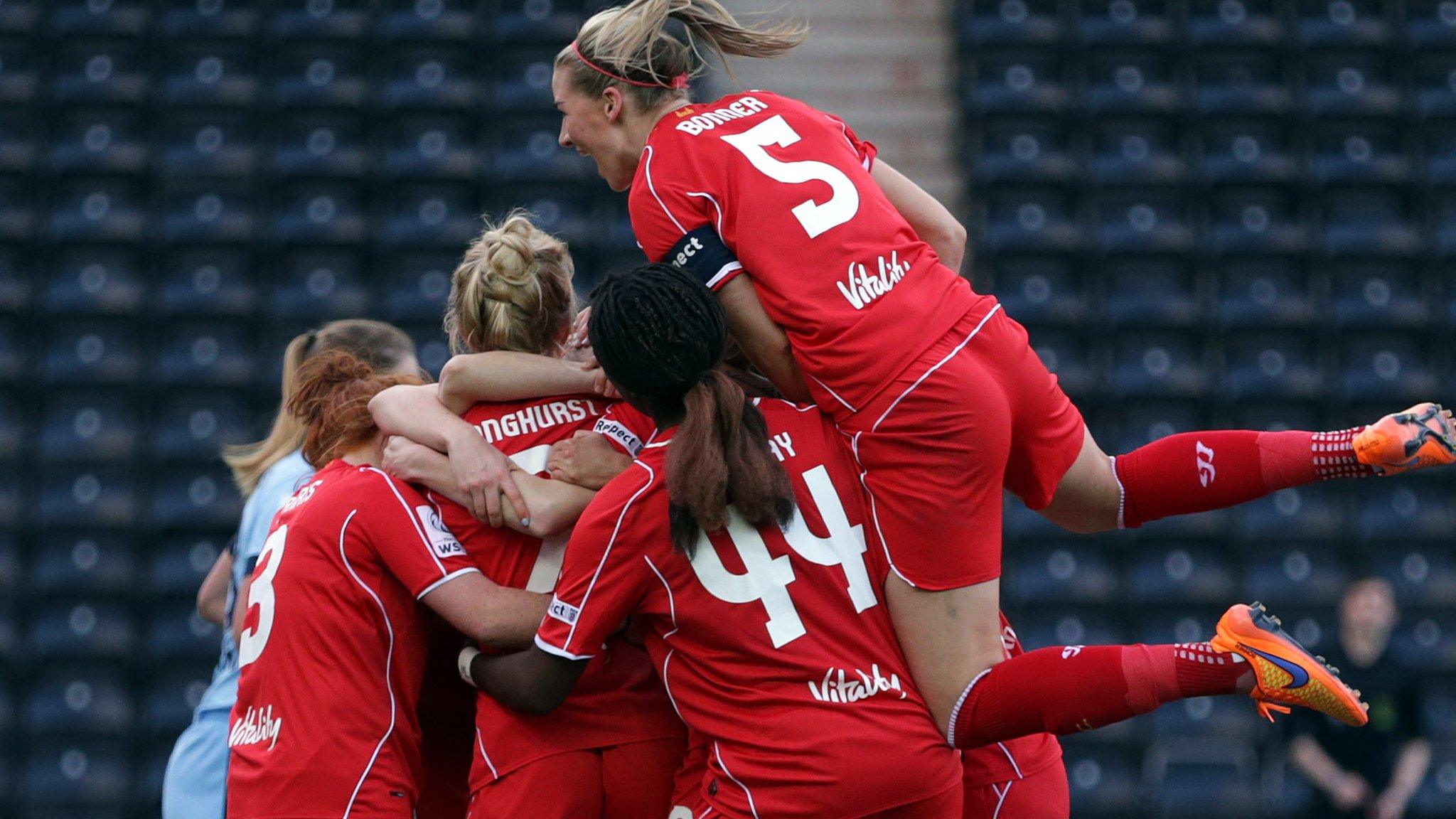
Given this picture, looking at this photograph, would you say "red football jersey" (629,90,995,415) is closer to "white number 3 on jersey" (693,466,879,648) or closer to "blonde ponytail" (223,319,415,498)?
"white number 3 on jersey" (693,466,879,648)

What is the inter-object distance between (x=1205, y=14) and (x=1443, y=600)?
2967 mm

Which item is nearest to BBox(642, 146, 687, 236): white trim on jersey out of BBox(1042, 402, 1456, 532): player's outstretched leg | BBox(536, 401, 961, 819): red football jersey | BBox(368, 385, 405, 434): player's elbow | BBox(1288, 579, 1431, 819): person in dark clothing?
BBox(536, 401, 961, 819): red football jersey

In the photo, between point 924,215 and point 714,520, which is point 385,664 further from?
point 924,215

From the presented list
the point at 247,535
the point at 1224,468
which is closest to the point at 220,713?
the point at 247,535

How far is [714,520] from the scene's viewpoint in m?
2.08

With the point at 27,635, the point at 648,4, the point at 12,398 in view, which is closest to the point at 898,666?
the point at 648,4

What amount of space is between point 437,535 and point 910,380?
824mm

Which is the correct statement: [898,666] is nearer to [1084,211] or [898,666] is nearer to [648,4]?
[648,4]

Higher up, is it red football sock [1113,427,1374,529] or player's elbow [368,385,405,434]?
player's elbow [368,385,405,434]

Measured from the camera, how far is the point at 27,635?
5.79 m

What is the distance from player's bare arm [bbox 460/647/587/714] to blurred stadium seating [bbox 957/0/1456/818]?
3.89m

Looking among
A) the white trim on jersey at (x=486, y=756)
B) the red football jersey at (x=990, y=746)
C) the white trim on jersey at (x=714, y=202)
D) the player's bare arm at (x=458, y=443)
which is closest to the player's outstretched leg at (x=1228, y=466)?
the red football jersey at (x=990, y=746)

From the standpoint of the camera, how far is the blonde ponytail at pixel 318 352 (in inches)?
131

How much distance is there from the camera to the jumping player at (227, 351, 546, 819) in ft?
7.68
